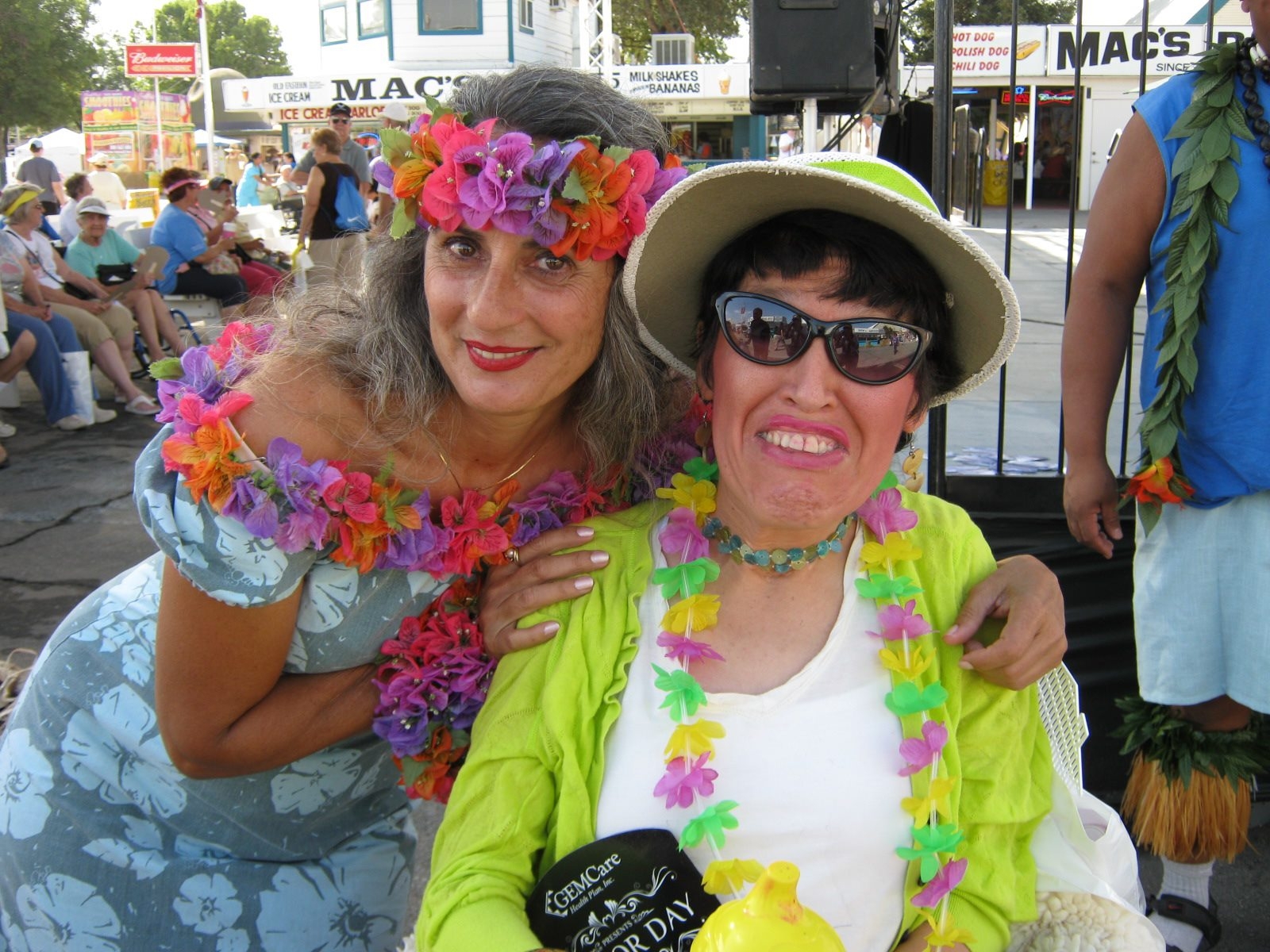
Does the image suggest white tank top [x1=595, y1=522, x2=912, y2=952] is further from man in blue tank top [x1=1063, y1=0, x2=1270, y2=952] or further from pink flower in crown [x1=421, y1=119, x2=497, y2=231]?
man in blue tank top [x1=1063, y1=0, x2=1270, y2=952]

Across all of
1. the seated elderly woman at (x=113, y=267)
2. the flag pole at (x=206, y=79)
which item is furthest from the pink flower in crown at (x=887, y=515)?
the flag pole at (x=206, y=79)

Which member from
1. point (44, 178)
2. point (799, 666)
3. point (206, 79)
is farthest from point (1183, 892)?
point (206, 79)

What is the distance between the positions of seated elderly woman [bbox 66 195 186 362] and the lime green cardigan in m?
8.37

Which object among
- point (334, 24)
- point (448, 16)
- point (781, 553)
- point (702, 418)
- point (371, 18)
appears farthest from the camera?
point (334, 24)

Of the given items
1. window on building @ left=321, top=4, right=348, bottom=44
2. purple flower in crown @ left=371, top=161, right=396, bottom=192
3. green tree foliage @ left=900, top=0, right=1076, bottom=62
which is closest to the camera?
purple flower in crown @ left=371, top=161, right=396, bottom=192

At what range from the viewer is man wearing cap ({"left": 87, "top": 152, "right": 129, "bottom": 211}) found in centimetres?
1792

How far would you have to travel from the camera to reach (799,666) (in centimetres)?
169

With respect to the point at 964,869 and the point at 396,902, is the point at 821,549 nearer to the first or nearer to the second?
the point at 964,869

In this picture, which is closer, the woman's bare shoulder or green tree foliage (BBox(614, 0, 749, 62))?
the woman's bare shoulder

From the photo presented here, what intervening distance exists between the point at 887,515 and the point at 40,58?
37.7m

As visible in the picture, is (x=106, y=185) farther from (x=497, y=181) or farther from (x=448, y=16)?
(x=497, y=181)

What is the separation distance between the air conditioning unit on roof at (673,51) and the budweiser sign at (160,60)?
12.3 meters

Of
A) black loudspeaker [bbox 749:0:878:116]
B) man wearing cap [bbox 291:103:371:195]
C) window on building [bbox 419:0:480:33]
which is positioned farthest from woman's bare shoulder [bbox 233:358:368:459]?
window on building [bbox 419:0:480:33]

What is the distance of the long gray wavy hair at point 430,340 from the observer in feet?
6.02
